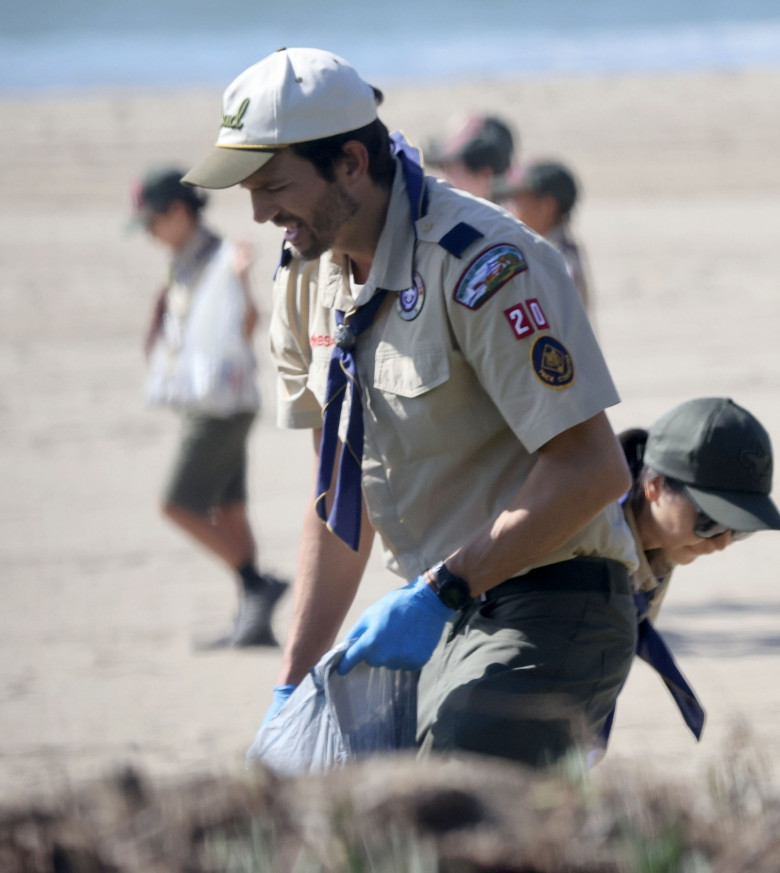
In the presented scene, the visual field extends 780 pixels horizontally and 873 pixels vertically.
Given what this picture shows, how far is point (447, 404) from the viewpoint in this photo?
277 cm

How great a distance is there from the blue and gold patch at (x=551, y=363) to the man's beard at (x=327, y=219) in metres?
0.49

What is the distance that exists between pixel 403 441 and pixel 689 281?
1309 cm

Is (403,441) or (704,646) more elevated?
(403,441)

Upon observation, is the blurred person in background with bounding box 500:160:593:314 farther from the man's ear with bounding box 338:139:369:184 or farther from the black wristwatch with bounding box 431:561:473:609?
the black wristwatch with bounding box 431:561:473:609

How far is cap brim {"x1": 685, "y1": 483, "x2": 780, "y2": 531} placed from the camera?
309 centimetres

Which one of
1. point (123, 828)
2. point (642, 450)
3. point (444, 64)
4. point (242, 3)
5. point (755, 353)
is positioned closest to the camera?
point (123, 828)

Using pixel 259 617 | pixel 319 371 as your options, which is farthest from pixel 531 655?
pixel 259 617

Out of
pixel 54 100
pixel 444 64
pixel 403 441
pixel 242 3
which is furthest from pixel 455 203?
pixel 242 3

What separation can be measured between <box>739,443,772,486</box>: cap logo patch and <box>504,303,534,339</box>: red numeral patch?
32.1 inches

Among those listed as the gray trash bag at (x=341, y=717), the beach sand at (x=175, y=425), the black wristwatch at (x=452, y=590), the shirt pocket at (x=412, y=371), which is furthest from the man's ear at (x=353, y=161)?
the beach sand at (x=175, y=425)

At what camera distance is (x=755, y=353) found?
12.2 m

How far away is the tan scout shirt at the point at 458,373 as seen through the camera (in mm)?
2641

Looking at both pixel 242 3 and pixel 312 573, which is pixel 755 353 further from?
pixel 242 3

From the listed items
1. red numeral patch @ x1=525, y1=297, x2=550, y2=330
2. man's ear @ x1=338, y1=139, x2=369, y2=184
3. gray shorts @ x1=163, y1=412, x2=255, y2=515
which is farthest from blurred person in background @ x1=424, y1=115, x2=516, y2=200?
red numeral patch @ x1=525, y1=297, x2=550, y2=330
